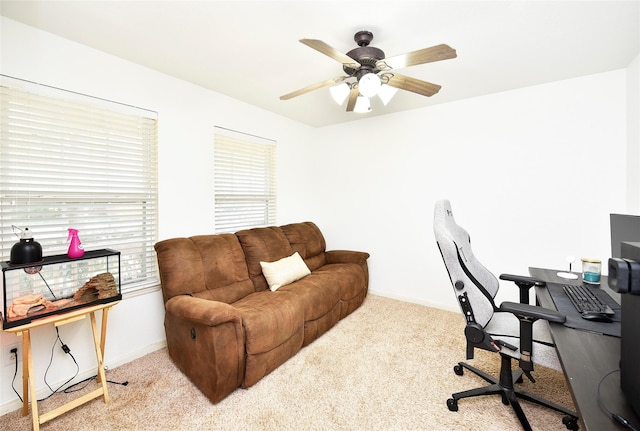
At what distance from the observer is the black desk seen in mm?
739

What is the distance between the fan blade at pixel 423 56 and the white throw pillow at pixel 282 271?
6.86 ft

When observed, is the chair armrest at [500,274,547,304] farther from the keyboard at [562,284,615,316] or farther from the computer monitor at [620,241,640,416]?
the computer monitor at [620,241,640,416]

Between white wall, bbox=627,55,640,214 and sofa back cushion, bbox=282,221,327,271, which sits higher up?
white wall, bbox=627,55,640,214

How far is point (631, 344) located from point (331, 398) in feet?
5.32

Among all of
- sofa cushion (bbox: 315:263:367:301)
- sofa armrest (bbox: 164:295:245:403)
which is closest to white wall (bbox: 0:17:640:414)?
sofa cushion (bbox: 315:263:367:301)

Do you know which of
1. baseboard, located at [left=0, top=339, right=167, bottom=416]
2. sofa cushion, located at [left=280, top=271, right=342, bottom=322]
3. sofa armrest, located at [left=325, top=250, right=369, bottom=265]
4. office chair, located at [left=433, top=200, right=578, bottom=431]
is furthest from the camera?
sofa armrest, located at [left=325, top=250, right=369, bottom=265]

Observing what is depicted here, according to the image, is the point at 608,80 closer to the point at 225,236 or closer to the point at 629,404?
the point at 629,404

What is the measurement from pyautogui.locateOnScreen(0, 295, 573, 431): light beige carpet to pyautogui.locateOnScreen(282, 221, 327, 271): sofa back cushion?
122cm

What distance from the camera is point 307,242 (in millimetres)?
3635

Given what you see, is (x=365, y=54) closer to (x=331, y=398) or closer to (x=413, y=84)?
(x=413, y=84)

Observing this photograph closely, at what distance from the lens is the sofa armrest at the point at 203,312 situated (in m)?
1.77

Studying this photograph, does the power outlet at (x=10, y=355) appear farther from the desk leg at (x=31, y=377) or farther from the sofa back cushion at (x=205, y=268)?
the sofa back cushion at (x=205, y=268)

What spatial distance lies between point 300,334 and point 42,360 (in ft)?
5.92

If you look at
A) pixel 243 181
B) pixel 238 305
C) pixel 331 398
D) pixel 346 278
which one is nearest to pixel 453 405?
pixel 331 398
